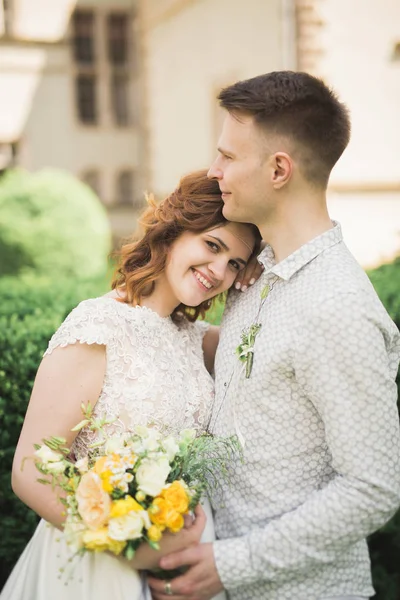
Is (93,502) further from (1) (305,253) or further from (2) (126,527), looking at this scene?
(1) (305,253)

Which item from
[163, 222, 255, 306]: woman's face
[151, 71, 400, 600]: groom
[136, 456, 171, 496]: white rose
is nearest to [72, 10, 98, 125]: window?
[163, 222, 255, 306]: woman's face

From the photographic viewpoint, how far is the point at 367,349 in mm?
2092

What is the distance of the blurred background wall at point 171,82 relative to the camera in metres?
11.0

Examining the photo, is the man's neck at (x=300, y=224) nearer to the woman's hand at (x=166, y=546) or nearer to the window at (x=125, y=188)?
the woman's hand at (x=166, y=546)

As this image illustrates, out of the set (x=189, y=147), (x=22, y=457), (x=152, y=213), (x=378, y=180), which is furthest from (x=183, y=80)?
(x=22, y=457)

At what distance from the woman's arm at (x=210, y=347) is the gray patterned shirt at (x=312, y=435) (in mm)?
612

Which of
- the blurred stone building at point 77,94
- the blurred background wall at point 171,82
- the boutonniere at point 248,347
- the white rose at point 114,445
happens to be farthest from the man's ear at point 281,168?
the blurred stone building at point 77,94

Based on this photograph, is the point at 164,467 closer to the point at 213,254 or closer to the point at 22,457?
the point at 22,457

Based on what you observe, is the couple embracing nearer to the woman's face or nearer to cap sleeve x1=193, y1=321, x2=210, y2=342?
the woman's face

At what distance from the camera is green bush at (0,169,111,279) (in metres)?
12.3

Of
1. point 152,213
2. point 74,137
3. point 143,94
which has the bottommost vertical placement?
point 74,137

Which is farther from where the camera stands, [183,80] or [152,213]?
[183,80]

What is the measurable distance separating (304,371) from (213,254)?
78 cm

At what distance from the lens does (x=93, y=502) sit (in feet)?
6.61
